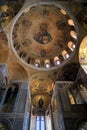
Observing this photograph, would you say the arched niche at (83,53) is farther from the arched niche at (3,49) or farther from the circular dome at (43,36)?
the arched niche at (3,49)

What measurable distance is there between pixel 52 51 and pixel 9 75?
6380 mm

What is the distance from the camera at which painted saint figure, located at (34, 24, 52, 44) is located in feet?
66.7

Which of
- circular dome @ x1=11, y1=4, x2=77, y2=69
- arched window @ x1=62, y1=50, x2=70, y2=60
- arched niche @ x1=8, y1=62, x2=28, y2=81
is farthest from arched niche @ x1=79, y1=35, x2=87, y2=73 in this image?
arched niche @ x1=8, y1=62, x2=28, y2=81

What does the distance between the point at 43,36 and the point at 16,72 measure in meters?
6.07

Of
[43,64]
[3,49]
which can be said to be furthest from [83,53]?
[3,49]

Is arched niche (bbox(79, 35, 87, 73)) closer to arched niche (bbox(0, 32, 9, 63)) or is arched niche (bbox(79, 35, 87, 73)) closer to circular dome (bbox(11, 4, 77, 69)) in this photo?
circular dome (bbox(11, 4, 77, 69))

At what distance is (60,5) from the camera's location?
14.0 meters

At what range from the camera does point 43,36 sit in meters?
20.5

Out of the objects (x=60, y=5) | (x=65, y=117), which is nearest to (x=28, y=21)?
(x=60, y=5)

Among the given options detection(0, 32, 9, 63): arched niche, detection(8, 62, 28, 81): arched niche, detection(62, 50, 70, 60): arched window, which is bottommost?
detection(8, 62, 28, 81): arched niche

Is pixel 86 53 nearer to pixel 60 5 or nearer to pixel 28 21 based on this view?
pixel 60 5

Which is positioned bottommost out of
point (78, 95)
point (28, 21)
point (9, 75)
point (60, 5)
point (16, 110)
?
point (16, 110)

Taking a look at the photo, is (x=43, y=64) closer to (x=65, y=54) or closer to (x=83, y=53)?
(x=65, y=54)

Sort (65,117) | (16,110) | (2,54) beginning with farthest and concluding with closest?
1. (2,54)
2. (16,110)
3. (65,117)
